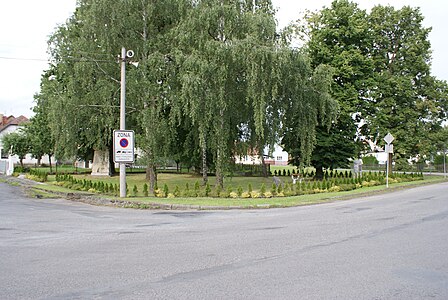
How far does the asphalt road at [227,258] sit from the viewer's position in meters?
5.65

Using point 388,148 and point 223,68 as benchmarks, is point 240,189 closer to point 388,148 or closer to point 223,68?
point 223,68

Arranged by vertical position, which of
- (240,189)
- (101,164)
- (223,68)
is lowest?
(240,189)

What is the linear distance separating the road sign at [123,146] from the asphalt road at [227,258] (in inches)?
293

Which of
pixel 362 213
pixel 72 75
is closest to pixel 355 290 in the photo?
pixel 362 213

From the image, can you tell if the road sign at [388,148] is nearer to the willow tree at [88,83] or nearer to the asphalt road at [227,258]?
the asphalt road at [227,258]

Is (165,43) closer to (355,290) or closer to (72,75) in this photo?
(72,75)

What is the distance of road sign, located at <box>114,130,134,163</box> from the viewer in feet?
68.0

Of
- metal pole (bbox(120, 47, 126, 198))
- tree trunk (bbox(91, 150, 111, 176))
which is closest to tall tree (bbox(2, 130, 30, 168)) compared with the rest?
tree trunk (bbox(91, 150, 111, 176))

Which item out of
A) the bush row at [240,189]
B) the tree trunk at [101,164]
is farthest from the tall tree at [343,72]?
the tree trunk at [101,164]

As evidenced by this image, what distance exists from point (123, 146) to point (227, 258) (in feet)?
47.5

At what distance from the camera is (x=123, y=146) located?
20859 mm

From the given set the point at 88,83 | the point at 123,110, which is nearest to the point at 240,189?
the point at 123,110

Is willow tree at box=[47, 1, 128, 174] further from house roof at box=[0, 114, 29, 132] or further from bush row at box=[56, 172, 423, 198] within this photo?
house roof at box=[0, 114, 29, 132]

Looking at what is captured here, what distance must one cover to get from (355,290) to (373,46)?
134 feet
